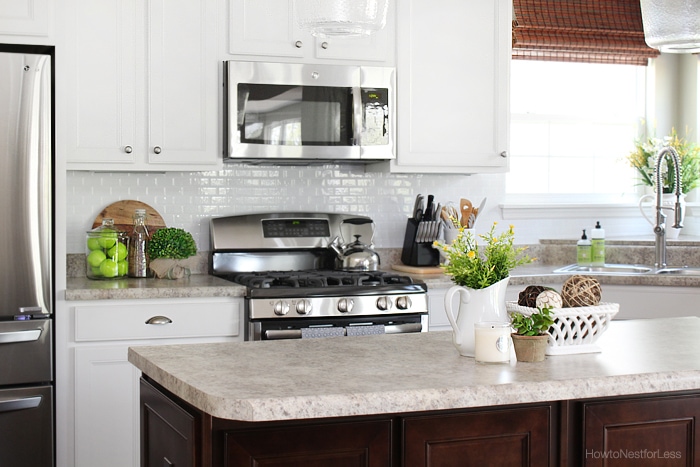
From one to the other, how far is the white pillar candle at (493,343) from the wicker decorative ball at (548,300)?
15cm

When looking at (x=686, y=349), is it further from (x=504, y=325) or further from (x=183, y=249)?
(x=183, y=249)

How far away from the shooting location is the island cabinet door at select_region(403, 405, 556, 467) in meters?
2.03

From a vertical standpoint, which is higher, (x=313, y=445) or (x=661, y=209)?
(x=661, y=209)

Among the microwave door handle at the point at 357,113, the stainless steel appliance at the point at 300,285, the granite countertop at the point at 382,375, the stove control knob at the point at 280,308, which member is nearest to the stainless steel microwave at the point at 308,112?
the microwave door handle at the point at 357,113

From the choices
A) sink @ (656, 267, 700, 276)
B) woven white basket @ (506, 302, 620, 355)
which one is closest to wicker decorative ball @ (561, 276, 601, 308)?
woven white basket @ (506, 302, 620, 355)

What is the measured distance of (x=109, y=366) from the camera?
12.3 feet

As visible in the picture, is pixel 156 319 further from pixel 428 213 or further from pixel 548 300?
pixel 548 300

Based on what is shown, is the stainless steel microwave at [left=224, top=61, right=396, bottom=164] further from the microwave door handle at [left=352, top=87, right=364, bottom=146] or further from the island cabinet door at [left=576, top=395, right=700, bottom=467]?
the island cabinet door at [left=576, top=395, right=700, bottom=467]

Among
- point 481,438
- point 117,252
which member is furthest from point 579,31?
point 481,438

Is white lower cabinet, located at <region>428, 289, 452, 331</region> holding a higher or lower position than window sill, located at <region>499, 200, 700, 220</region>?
lower

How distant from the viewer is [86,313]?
370cm

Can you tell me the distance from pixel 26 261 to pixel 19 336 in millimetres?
292

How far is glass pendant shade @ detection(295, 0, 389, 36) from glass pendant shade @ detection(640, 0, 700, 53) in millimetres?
623

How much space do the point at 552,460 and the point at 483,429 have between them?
7.8 inches
